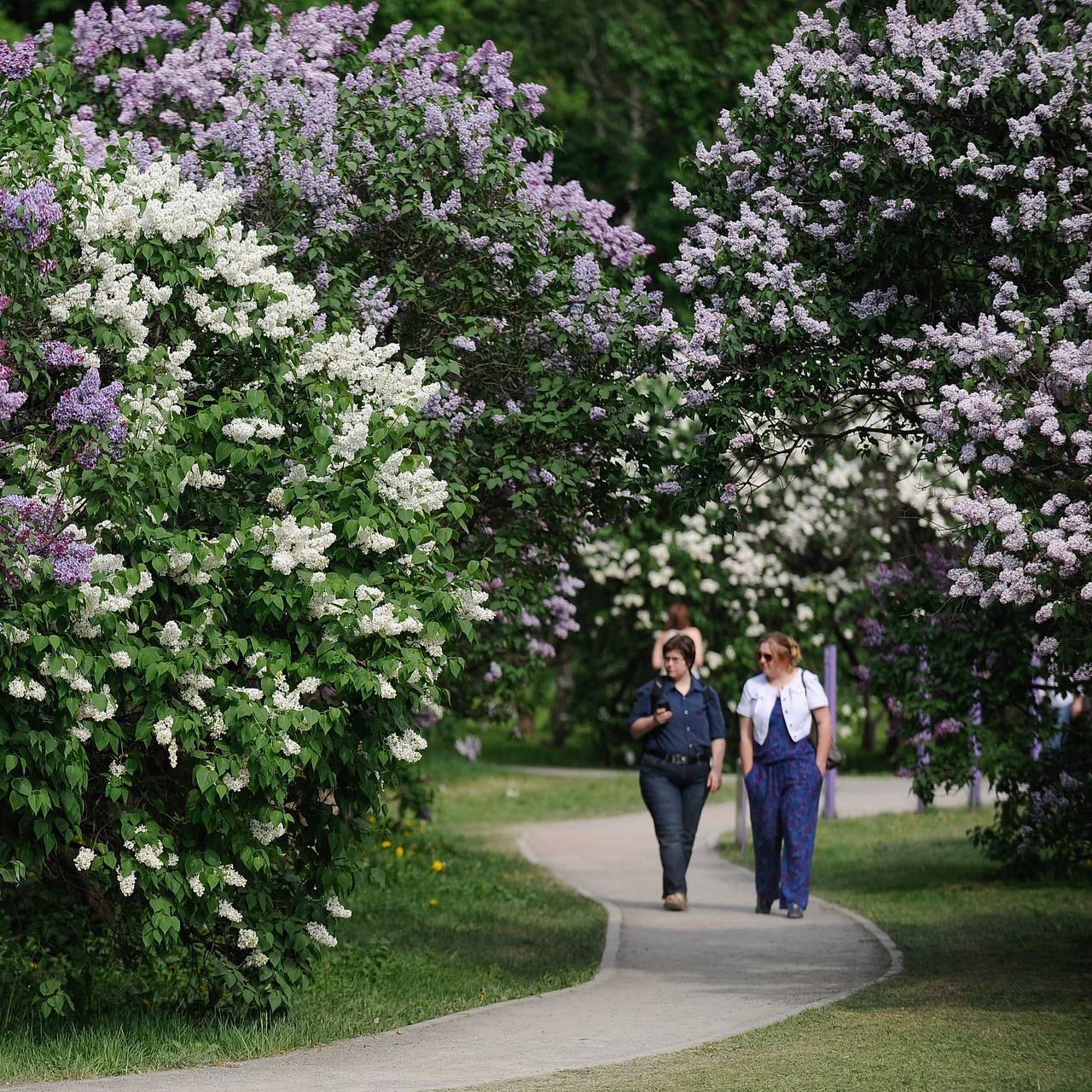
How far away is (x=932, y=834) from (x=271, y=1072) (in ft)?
35.5

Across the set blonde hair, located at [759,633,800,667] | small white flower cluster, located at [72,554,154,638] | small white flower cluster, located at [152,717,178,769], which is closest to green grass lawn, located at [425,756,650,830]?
blonde hair, located at [759,633,800,667]

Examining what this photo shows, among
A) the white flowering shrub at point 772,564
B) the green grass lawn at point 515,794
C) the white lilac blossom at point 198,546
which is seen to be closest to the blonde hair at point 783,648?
the white lilac blossom at point 198,546

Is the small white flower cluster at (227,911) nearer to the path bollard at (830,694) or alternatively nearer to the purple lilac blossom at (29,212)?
the purple lilac blossom at (29,212)

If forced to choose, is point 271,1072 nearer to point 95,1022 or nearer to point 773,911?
point 95,1022

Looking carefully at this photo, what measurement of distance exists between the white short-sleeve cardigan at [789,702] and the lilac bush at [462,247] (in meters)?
1.97

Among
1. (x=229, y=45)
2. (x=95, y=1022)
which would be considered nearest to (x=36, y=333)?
(x=95, y=1022)

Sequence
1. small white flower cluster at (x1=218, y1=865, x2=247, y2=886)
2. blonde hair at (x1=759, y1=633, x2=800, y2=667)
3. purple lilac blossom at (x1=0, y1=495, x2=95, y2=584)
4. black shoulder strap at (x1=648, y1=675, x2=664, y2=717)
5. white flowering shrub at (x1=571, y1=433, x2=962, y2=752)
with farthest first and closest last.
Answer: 1. white flowering shrub at (x1=571, y1=433, x2=962, y2=752)
2. black shoulder strap at (x1=648, y1=675, x2=664, y2=717)
3. blonde hair at (x1=759, y1=633, x2=800, y2=667)
4. small white flower cluster at (x1=218, y1=865, x2=247, y2=886)
5. purple lilac blossom at (x1=0, y1=495, x2=95, y2=584)

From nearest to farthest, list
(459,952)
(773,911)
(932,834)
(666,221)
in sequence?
(459,952) < (773,911) < (932,834) < (666,221)

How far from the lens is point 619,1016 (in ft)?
26.2

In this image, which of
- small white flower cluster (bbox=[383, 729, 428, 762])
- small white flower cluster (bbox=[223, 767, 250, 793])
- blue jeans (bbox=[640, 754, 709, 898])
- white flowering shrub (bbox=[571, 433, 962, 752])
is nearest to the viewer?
small white flower cluster (bbox=[223, 767, 250, 793])

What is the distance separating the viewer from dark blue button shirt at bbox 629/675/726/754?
454 inches

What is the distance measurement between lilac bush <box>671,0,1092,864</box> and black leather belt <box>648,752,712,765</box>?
9.95ft

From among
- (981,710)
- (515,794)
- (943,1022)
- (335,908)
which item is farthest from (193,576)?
(515,794)

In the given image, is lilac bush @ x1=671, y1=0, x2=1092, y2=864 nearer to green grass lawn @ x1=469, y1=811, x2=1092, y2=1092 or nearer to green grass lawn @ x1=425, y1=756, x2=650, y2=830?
green grass lawn @ x1=469, y1=811, x2=1092, y2=1092
